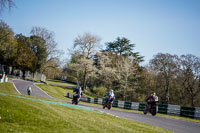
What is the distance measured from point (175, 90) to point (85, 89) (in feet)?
86.0

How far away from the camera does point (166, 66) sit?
4341cm

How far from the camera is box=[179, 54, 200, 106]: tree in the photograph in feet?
126

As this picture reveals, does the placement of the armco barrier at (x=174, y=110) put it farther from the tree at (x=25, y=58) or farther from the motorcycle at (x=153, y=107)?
the tree at (x=25, y=58)

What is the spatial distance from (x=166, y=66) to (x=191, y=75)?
5.66 m

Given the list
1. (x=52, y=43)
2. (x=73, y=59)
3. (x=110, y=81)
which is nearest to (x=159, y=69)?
(x=110, y=81)

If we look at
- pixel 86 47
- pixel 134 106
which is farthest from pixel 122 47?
pixel 134 106

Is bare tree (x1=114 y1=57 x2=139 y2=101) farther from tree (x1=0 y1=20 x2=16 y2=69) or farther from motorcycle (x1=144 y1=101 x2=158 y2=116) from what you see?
tree (x1=0 y1=20 x2=16 y2=69)

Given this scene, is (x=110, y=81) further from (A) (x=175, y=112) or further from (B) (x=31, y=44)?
(A) (x=175, y=112)

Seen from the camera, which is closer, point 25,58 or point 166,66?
point 166,66

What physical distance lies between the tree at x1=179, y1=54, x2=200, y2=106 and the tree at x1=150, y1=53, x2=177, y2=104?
1.98 metres

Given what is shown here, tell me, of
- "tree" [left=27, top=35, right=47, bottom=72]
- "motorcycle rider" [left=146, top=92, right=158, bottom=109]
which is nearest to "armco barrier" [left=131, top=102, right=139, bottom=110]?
"motorcycle rider" [left=146, top=92, right=158, bottom=109]

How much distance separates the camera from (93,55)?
59.6 meters

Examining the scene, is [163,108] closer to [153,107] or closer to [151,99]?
[153,107]

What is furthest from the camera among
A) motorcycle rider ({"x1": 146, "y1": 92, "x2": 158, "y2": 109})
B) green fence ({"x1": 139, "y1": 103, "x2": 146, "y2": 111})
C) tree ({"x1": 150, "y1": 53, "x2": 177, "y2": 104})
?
tree ({"x1": 150, "y1": 53, "x2": 177, "y2": 104})
